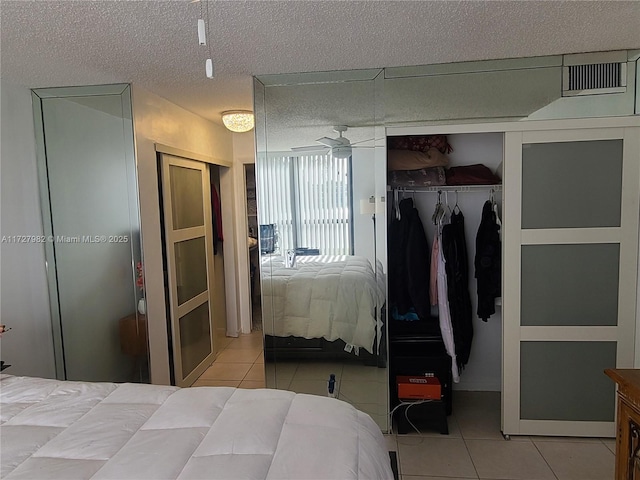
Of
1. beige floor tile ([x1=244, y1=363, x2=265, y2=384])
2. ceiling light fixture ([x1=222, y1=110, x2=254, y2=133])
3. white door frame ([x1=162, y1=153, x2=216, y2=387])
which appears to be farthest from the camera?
beige floor tile ([x1=244, y1=363, x2=265, y2=384])

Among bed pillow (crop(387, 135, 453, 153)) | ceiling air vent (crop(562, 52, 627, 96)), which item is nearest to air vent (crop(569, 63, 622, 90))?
ceiling air vent (crop(562, 52, 627, 96))

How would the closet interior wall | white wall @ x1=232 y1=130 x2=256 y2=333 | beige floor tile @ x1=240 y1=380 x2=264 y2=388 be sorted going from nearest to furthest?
the closet interior wall, beige floor tile @ x1=240 y1=380 x2=264 y2=388, white wall @ x1=232 y1=130 x2=256 y2=333

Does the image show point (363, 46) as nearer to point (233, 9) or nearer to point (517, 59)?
point (233, 9)

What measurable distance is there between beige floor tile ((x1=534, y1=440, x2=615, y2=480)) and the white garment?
65 cm

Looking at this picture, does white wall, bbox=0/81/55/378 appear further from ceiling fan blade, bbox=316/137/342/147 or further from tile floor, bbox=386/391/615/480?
tile floor, bbox=386/391/615/480

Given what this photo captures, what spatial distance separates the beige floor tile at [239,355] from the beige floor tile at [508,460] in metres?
2.22

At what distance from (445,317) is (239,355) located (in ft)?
7.45

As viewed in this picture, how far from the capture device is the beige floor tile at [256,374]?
11.9 ft

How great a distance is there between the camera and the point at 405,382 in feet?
8.98

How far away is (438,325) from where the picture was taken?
297cm

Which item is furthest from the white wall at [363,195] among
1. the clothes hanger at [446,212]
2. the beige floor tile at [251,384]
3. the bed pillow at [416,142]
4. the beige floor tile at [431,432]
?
the beige floor tile at [251,384]

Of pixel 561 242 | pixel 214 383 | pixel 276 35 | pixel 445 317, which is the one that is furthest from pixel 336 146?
pixel 214 383

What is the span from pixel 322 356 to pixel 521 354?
4.20ft

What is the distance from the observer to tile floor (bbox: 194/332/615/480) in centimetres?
229
